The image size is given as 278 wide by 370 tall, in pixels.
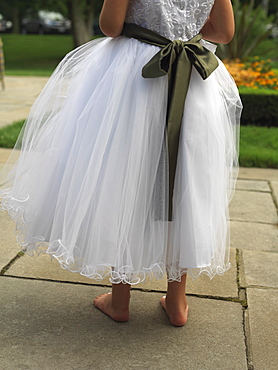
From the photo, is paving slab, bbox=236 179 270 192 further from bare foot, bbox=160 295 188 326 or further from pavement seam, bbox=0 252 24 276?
bare foot, bbox=160 295 188 326

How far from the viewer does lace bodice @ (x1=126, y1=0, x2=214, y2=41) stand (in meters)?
2.16

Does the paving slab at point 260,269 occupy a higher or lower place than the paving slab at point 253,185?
higher

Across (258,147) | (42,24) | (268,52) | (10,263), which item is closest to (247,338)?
(10,263)

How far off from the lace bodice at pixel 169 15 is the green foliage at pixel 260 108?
5.14 m

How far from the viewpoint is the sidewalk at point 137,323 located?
2.09 metres

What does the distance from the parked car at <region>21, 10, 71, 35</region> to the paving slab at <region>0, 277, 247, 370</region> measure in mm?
37996

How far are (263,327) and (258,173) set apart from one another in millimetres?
3006

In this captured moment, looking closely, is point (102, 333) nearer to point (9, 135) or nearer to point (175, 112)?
point (175, 112)

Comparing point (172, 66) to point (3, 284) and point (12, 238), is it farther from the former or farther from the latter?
point (12, 238)

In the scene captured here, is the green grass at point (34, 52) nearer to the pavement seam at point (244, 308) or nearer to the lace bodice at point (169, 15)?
the pavement seam at point (244, 308)

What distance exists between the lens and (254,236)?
3.56 m

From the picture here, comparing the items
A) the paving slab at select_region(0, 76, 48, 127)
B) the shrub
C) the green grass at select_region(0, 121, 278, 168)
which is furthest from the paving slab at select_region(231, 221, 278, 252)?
the shrub

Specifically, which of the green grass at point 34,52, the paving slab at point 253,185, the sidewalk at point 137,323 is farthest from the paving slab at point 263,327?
the green grass at point 34,52

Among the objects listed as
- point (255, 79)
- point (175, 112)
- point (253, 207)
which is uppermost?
point (175, 112)
